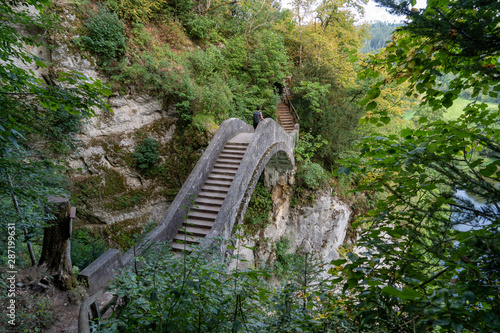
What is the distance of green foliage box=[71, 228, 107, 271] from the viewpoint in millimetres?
5793

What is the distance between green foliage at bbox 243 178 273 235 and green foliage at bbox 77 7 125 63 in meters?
7.43

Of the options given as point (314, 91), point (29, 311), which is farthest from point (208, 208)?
point (314, 91)

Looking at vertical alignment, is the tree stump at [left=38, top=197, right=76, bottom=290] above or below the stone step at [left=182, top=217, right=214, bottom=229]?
below

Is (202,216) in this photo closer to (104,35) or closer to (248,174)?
(248,174)

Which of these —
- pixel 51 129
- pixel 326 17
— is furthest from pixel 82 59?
pixel 326 17

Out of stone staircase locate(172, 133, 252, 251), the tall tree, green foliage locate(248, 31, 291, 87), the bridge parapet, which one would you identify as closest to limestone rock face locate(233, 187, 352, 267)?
the bridge parapet

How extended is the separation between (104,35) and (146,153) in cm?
421

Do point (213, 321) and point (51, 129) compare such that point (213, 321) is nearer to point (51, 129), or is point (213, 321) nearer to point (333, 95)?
point (51, 129)

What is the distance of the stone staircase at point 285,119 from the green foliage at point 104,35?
26.8ft

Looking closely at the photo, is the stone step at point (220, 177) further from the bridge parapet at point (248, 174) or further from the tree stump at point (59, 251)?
the tree stump at point (59, 251)

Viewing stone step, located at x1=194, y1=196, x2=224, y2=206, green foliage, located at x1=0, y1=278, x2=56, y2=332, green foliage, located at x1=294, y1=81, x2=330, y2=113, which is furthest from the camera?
green foliage, located at x1=294, y1=81, x2=330, y2=113

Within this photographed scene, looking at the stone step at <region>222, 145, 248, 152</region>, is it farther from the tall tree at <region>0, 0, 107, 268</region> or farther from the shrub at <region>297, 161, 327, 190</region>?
the tall tree at <region>0, 0, 107, 268</region>

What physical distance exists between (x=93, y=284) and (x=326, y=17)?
15.4 meters

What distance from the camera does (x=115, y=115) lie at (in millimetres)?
8422
